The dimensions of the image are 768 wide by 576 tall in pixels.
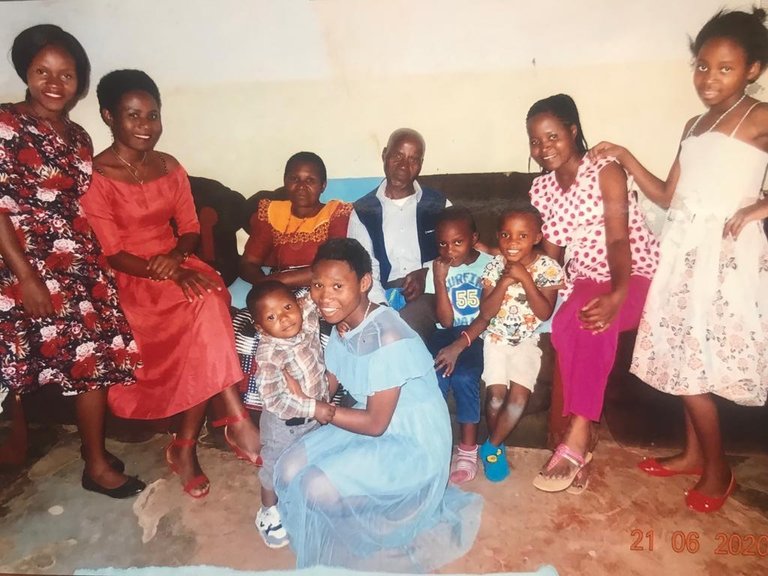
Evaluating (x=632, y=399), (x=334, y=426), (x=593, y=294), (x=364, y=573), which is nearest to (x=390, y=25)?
(x=593, y=294)

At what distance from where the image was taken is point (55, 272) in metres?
1.60

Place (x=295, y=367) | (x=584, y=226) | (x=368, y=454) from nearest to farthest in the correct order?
(x=368, y=454) → (x=295, y=367) → (x=584, y=226)

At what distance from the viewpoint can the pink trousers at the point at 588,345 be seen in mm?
1593

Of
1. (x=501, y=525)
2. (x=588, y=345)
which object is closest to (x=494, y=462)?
(x=501, y=525)

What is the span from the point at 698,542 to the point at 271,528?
3.82 feet

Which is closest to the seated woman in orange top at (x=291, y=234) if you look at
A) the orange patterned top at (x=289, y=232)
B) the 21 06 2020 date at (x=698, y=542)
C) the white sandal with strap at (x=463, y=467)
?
the orange patterned top at (x=289, y=232)

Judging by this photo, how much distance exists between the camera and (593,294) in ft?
5.29

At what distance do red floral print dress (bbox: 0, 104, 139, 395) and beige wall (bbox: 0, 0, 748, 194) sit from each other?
0.63 ft

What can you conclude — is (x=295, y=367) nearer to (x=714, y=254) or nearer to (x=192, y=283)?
(x=192, y=283)

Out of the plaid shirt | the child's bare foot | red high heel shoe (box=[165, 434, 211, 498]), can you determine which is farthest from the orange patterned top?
the child's bare foot

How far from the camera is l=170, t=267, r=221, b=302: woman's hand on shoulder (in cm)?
169

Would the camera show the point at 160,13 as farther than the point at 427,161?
No

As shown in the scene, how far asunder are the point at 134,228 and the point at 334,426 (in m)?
0.89

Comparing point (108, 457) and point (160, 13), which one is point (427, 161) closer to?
point (160, 13)
